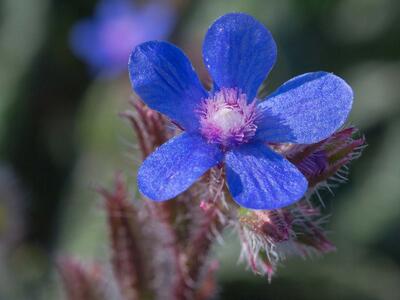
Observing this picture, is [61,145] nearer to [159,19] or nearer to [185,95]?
[159,19]

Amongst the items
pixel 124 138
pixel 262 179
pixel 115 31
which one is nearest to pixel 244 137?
pixel 262 179

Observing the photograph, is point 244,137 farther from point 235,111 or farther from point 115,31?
point 115,31

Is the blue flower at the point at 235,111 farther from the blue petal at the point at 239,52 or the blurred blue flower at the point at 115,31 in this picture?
the blurred blue flower at the point at 115,31

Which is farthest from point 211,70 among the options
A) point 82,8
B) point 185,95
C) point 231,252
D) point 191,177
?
point 82,8

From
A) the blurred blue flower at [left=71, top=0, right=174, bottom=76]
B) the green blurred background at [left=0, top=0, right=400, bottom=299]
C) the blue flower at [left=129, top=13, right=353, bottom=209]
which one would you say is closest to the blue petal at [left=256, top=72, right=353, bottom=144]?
the blue flower at [left=129, top=13, right=353, bottom=209]

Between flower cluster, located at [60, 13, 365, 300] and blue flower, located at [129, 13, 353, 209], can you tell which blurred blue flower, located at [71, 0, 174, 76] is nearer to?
flower cluster, located at [60, 13, 365, 300]

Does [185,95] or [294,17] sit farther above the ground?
[185,95]
